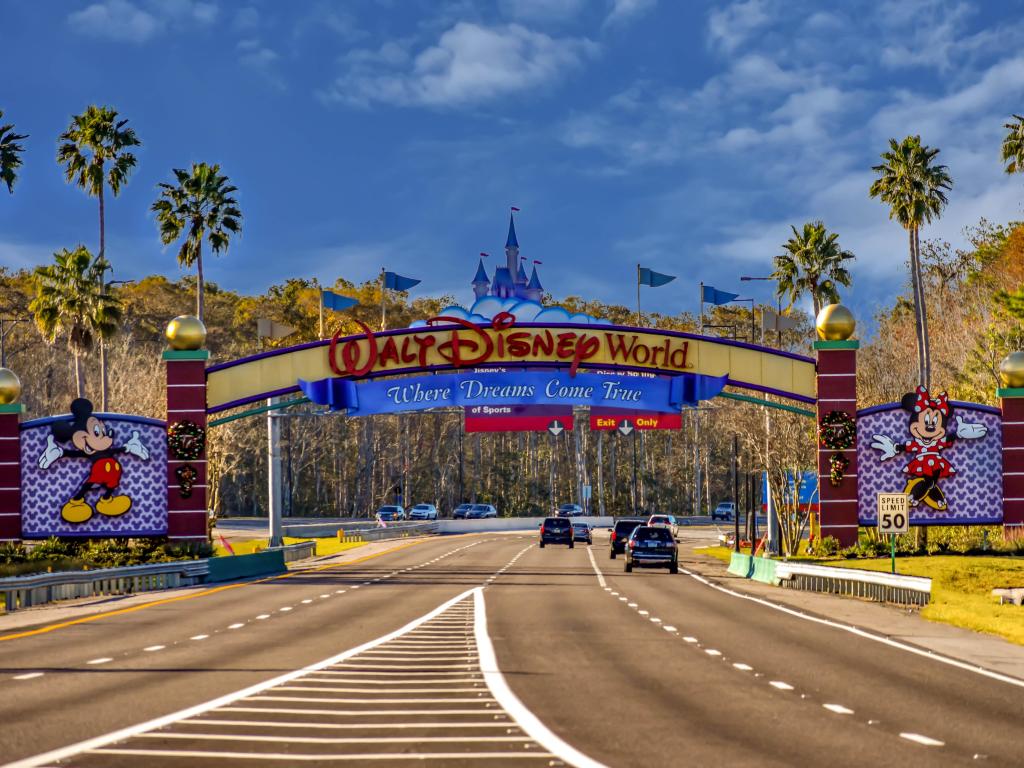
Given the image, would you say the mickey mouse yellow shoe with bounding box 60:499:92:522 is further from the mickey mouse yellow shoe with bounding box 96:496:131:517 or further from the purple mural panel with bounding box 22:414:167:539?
the mickey mouse yellow shoe with bounding box 96:496:131:517

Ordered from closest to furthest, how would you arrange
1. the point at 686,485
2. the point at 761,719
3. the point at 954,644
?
the point at 761,719 < the point at 954,644 < the point at 686,485

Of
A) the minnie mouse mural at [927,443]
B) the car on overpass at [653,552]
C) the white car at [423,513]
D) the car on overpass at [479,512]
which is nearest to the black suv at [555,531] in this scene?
the car on overpass at [653,552]

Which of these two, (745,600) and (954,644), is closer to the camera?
(954,644)

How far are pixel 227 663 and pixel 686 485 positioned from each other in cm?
12213

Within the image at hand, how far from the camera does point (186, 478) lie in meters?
48.1

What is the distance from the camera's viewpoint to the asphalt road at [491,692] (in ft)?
A: 36.4

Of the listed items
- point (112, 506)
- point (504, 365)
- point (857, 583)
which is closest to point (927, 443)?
point (857, 583)

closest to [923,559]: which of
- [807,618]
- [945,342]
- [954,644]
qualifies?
[807,618]

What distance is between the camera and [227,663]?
18.2 meters

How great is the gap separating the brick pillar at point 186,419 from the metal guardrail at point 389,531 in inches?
1222

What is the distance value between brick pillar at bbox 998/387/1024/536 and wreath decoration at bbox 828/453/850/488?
18.4 ft

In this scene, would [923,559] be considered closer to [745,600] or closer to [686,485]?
[745,600]

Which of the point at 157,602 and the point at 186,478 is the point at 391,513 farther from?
the point at 157,602

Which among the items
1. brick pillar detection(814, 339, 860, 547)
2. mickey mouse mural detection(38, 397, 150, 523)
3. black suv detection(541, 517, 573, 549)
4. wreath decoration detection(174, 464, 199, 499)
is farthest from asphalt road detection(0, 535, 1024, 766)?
A: black suv detection(541, 517, 573, 549)
